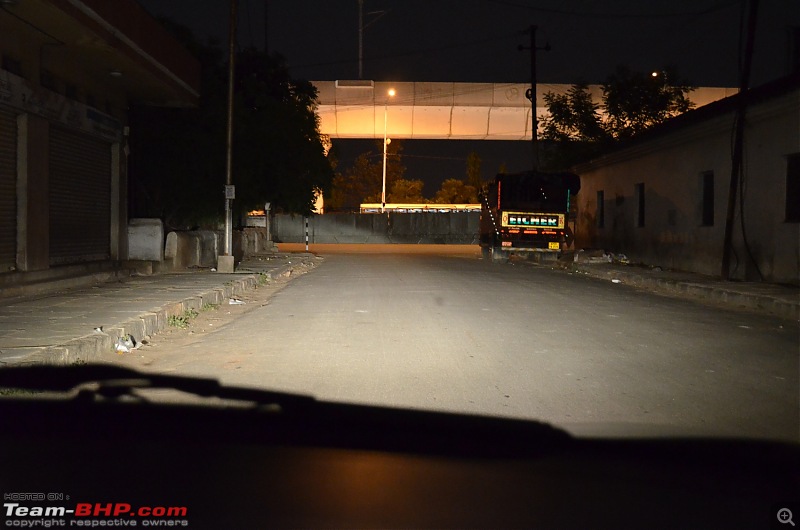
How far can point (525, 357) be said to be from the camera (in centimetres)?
942

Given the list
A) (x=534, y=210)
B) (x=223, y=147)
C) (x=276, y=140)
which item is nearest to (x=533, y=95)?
(x=534, y=210)

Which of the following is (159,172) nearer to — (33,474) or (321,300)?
(321,300)

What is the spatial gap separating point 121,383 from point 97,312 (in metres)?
4.13

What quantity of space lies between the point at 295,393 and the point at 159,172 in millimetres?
16968

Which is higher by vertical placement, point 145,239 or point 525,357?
point 145,239

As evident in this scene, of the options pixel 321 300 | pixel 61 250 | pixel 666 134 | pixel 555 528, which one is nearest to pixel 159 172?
pixel 61 250

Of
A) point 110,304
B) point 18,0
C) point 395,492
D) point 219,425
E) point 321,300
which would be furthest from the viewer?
point 321,300

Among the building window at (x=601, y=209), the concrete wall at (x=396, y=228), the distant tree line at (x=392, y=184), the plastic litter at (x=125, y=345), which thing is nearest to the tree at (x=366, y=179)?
the distant tree line at (x=392, y=184)

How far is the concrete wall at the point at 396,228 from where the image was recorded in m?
57.0

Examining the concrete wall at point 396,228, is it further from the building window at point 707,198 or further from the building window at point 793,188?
the building window at point 793,188

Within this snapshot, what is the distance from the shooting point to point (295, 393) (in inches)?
296

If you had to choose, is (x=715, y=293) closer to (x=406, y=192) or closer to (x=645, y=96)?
(x=645, y=96)

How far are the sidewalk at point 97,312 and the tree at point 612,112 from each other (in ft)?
75.4

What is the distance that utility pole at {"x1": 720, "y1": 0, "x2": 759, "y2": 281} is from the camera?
18.0 m
